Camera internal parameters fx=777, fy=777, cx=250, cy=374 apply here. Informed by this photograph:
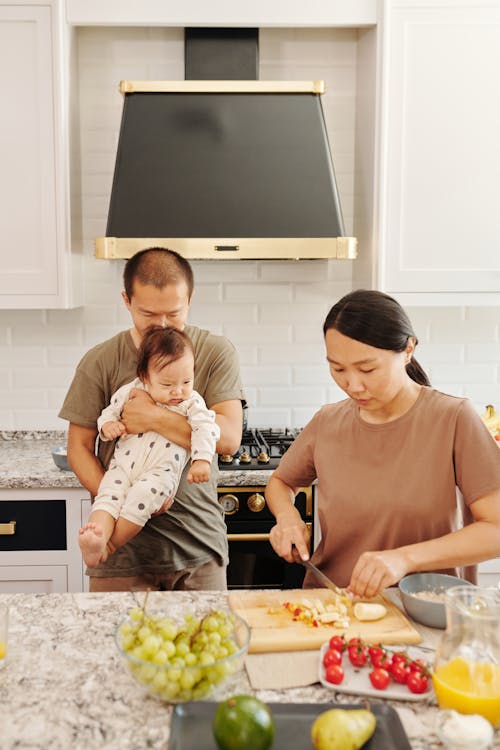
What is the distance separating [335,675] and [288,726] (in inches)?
5.7

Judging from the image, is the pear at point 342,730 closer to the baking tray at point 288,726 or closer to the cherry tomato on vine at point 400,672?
the baking tray at point 288,726

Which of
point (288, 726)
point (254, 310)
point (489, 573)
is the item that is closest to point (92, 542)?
point (288, 726)

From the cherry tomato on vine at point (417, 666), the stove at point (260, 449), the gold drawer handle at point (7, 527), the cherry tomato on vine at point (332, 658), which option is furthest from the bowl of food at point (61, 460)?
the cherry tomato on vine at point (417, 666)

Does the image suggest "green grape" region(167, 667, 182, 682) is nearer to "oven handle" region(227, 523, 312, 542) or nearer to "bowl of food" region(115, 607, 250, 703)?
"bowl of food" region(115, 607, 250, 703)

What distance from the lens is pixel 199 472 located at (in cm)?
195

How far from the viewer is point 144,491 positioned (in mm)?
1955

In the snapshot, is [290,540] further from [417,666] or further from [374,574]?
[417,666]

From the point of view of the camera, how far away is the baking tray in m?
1.17

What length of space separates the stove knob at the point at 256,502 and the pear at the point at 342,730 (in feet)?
5.58

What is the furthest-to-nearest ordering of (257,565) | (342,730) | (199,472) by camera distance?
(257,565) → (199,472) → (342,730)

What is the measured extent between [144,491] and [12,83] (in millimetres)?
1800

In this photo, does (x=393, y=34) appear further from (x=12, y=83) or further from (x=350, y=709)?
(x=350, y=709)

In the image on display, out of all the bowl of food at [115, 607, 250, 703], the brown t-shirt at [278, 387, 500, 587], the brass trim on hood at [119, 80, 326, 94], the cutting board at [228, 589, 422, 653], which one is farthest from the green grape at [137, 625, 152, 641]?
the brass trim on hood at [119, 80, 326, 94]

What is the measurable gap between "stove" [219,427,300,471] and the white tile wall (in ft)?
0.32
